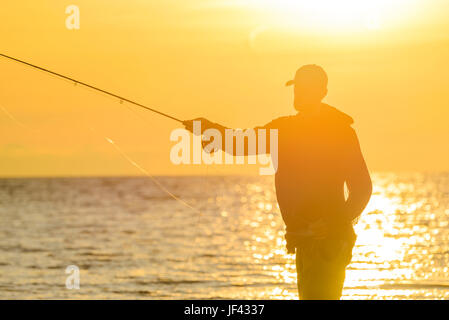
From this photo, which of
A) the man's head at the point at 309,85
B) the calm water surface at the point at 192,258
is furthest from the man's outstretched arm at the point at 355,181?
the calm water surface at the point at 192,258

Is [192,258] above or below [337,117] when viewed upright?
below

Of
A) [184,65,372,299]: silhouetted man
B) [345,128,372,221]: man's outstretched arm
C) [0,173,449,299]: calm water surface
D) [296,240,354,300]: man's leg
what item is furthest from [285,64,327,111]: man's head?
[0,173,449,299]: calm water surface

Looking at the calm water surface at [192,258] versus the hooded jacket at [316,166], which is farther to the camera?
the calm water surface at [192,258]

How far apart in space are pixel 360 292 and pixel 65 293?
7258mm

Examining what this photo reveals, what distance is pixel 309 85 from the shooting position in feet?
17.6

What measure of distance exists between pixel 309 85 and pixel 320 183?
62 cm

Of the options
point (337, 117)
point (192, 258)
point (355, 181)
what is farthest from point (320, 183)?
point (192, 258)

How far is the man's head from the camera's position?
536 cm

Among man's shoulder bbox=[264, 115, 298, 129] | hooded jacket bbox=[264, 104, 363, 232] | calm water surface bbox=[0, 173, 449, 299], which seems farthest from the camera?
calm water surface bbox=[0, 173, 449, 299]

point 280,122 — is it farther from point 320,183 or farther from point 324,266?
point 324,266

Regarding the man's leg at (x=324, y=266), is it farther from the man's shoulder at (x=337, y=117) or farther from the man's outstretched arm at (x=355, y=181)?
the man's shoulder at (x=337, y=117)

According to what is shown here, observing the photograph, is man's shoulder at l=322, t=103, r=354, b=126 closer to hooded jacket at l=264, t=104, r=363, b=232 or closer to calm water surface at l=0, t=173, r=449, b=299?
hooded jacket at l=264, t=104, r=363, b=232

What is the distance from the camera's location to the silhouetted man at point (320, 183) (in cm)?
534

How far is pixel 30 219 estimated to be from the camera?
53812mm
